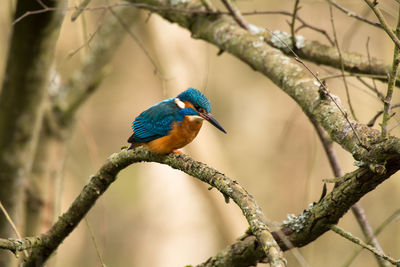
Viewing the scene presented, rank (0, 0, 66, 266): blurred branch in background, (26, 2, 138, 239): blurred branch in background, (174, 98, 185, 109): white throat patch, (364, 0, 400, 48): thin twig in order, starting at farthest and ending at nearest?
(26, 2, 138, 239): blurred branch in background < (0, 0, 66, 266): blurred branch in background < (174, 98, 185, 109): white throat patch < (364, 0, 400, 48): thin twig

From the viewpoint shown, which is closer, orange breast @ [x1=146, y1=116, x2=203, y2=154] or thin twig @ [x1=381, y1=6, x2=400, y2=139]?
thin twig @ [x1=381, y1=6, x2=400, y2=139]

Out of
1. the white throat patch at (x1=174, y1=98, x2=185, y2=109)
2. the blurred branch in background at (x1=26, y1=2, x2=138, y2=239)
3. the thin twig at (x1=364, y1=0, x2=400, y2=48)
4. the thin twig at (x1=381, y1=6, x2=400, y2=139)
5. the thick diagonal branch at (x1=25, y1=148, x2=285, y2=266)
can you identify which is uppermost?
the blurred branch in background at (x1=26, y1=2, x2=138, y2=239)

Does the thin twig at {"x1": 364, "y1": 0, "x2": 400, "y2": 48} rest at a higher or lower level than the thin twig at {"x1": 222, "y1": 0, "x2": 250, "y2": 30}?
lower

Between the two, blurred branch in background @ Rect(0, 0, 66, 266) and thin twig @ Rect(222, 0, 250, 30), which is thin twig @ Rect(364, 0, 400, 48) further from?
blurred branch in background @ Rect(0, 0, 66, 266)

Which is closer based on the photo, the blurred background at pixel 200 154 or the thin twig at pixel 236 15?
the thin twig at pixel 236 15

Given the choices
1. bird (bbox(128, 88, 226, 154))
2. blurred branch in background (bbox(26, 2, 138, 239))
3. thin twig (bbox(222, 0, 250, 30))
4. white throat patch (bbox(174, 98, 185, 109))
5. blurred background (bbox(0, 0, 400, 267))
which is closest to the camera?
bird (bbox(128, 88, 226, 154))

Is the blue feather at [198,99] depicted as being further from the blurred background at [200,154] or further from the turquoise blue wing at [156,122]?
the blurred background at [200,154]

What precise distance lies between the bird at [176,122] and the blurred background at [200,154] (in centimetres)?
193

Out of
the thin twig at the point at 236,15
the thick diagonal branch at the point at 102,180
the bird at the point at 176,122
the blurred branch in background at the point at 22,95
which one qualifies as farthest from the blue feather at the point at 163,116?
the blurred branch in background at the point at 22,95

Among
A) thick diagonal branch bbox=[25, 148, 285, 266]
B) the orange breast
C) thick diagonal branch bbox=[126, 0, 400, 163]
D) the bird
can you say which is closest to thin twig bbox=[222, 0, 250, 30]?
thick diagonal branch bbox=[126, 0, 400, 163]

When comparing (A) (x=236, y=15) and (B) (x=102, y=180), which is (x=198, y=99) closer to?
(B) (x=102, y=180)

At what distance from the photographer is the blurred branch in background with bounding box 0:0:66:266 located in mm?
3434

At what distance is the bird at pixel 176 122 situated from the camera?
3.04 metres

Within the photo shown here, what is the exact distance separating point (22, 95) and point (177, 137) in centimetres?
139
